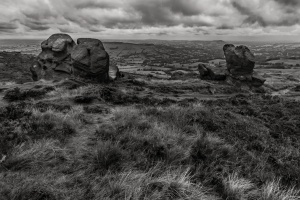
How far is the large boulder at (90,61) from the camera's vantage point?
70.8 ft

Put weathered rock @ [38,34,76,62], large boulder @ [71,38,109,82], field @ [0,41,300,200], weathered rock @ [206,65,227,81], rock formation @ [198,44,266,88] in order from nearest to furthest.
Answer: field @ [0,41,300,200], large boulder @ [71,38,109,82], weathered rock @ [38,34,76,62], rock formation @ [198,44,266,88], weathered rock @ [206,65,227,81]

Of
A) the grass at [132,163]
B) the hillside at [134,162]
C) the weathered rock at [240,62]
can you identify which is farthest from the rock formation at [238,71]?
the grass at [132,163]

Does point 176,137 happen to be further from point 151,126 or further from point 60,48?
point 60,48

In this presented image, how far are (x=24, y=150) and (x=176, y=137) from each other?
12.7 feet

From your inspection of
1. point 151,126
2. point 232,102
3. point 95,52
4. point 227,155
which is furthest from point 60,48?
point 227,155

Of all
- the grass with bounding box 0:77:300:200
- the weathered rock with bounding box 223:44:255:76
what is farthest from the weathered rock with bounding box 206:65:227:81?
the grass with bounding box 0:77:300:200

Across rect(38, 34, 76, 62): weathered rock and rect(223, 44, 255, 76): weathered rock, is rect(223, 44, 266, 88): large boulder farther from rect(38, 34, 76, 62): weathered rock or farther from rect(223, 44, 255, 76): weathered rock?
rect(38, 34, 76, 62): weathered rock

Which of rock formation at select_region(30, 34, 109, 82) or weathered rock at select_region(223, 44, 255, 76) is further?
weathered rock at select_region(223, 44, 255, 76)

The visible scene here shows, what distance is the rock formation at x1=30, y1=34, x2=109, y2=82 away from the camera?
21.7m

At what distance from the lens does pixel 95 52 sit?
73.4ft

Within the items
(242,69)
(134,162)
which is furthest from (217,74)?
(134,162)

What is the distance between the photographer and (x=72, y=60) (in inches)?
872

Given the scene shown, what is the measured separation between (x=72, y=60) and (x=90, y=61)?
7.11 ft

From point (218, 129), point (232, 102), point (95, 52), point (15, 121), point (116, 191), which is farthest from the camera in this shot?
point (95, 52)
